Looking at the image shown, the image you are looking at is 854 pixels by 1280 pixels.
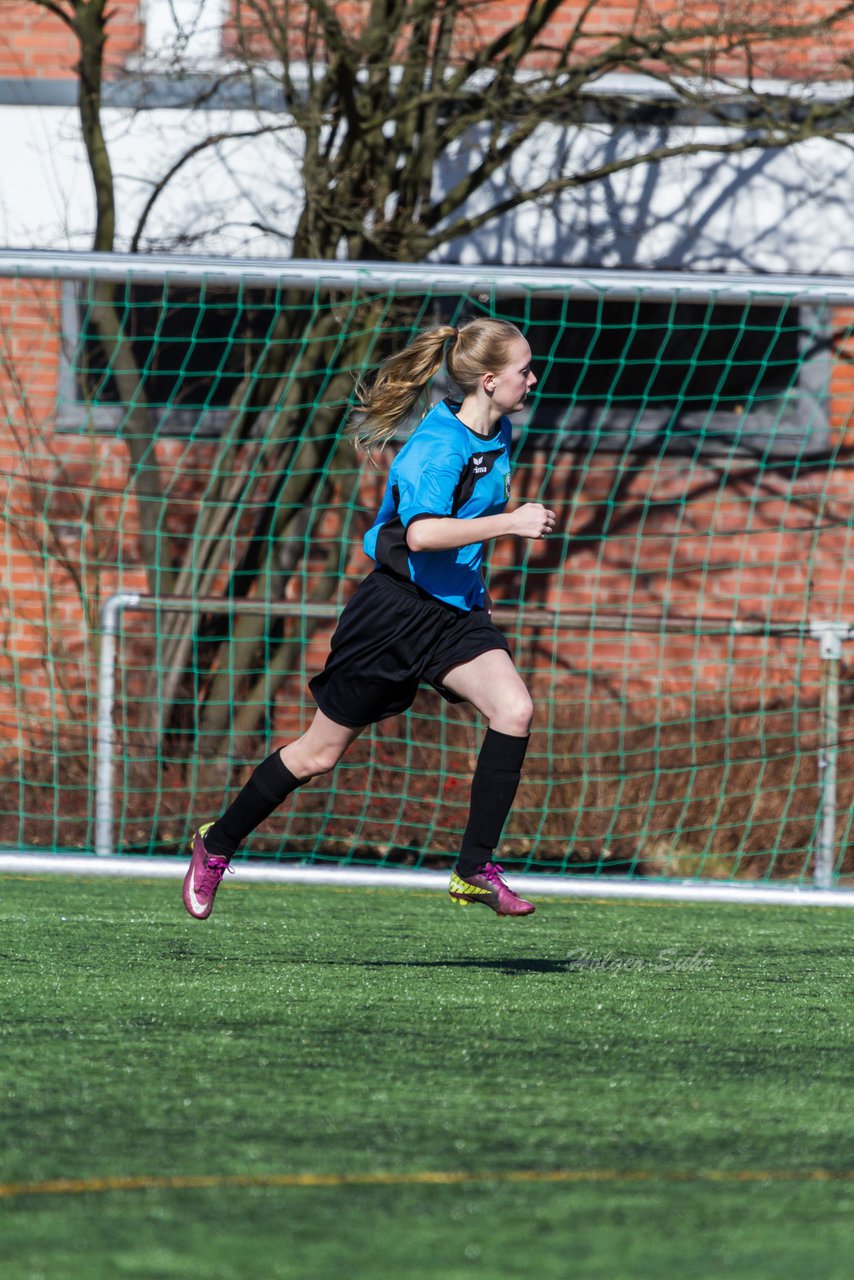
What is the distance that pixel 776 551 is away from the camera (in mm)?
8047

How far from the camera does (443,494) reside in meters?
3.87

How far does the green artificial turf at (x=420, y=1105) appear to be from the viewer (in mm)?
1923

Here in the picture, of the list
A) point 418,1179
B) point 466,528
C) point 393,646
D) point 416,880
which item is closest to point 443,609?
point 393,646

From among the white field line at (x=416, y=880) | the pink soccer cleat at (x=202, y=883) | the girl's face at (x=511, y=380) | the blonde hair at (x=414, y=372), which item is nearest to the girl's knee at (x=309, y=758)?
the pink soccer cleat at (x=202, y=883)

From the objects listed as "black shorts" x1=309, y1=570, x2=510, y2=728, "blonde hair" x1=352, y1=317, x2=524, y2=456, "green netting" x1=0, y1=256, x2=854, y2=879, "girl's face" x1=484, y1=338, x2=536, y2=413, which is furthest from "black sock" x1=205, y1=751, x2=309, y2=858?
"green netting" x1=0, y1=256, x2=854, y2=879

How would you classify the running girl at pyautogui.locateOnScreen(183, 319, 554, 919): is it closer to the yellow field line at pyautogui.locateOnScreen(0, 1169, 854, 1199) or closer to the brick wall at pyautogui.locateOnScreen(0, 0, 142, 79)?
the yellow field line at pyautogui.locateOnScreen(0, 1169, 854, 1199)

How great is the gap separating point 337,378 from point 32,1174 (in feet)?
19.1

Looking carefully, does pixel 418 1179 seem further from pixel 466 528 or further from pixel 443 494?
pixel 443 494

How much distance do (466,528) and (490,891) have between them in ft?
2.74

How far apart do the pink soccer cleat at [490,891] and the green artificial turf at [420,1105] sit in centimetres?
19

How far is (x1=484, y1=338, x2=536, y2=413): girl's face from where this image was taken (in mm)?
4012

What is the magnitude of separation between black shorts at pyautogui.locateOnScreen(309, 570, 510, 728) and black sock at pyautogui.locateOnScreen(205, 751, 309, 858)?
207mm

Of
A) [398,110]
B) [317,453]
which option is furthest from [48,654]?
[398,110]

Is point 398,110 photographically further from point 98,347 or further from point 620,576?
point 620,576
